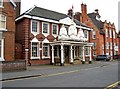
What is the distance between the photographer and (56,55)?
111ft

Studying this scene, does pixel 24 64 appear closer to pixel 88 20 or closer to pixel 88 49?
pixel 88 49

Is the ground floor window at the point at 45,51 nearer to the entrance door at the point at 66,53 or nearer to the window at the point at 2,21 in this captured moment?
the entrance door at the point at 66,53

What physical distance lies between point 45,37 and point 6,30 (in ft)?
26.5

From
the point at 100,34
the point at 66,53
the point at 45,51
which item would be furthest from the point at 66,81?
the point at 100,34

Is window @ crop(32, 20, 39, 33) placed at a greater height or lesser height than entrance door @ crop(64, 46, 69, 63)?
greater

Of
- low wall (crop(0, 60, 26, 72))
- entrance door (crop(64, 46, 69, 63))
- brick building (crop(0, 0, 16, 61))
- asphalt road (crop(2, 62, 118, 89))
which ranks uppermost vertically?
brick building (crop(0, 0, 16, 61))

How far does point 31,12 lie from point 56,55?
779 cm

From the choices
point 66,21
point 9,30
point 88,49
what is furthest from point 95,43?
point 9,30

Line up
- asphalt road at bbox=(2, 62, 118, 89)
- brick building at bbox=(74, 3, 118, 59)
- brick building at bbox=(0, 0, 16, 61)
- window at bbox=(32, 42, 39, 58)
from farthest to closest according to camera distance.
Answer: brick building at bbox=(74, 3, 118, 59) → window at bbox=(32, 42, 39, 58) → brick building at bbox=(0, 0, 16, 61) → asphalt road at bbox=(2, 62, 118, 89)

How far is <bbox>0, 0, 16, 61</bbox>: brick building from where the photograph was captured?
24.8 m

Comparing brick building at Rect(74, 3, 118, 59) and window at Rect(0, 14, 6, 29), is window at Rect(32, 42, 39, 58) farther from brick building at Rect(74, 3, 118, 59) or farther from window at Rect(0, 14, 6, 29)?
brick building at Rect(74, 3, 118, 59)

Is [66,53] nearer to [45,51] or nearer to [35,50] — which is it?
[45,51]

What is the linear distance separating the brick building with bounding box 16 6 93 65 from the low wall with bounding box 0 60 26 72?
7.05m

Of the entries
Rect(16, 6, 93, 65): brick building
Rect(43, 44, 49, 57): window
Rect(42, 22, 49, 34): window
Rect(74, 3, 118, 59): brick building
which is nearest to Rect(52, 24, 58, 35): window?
Rect(16, 6, 93, 65): brick building
